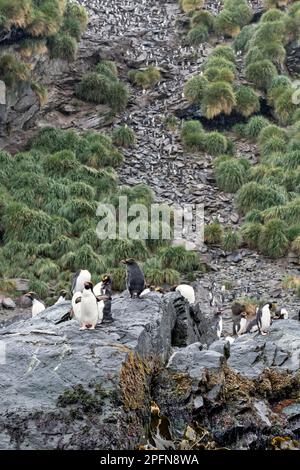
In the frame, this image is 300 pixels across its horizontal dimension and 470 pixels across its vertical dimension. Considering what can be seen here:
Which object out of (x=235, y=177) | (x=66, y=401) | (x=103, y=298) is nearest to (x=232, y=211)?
(x=235, y=177)

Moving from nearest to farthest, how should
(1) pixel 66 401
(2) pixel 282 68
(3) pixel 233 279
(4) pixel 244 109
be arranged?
(1) pixel 66 401 → (3) pixel 233 279 → (4) pixel 244 109 → (2) pixel 282 68

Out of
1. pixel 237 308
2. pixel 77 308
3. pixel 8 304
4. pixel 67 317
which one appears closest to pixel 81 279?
pixel 67 317

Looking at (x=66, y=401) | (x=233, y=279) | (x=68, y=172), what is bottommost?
(x=233, y=279)

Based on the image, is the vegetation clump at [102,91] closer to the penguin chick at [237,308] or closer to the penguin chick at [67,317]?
the penguin chick at [237,308]

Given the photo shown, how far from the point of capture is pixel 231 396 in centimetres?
1191

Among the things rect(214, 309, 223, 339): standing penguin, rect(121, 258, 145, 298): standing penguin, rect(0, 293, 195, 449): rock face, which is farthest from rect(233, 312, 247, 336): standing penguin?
rect(0, 293, 195, 449): rock face

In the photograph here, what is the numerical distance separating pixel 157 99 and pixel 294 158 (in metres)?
7.72

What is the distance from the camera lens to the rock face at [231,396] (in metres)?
11.3

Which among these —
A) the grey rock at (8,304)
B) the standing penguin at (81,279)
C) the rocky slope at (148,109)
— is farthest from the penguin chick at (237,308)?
the standing penguin at (81,279)

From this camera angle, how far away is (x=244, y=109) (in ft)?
110

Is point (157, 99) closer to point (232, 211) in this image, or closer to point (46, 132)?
point (46, 132)

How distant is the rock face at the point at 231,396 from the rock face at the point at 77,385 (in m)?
0.45

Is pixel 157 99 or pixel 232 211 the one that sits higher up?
pixel 157 99

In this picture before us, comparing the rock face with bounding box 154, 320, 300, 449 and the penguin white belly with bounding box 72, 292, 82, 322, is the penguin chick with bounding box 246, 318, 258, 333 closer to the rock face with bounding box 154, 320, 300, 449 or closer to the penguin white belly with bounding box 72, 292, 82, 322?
the rock face with bounding box 154, 320, 300, 449
